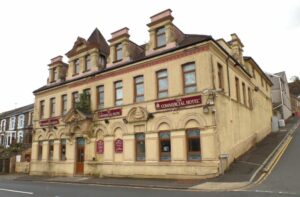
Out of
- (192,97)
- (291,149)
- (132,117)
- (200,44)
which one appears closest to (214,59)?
(200,44)

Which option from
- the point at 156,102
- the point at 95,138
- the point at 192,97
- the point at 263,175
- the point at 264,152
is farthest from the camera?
the point at 95,138

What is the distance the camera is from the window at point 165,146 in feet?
61.6

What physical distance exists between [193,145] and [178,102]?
2.96 meters

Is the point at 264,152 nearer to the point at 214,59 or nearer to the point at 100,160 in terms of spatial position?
the point at 214,59

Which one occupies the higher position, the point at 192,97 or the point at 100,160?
the point at 192,97

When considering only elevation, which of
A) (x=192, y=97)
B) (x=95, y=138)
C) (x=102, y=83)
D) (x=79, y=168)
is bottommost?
(x=79, y=168)

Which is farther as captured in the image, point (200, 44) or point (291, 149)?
point (291, 149)

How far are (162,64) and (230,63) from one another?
5.80 metres

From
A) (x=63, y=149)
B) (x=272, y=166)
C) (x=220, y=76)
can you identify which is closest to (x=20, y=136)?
(x=63, y=149)

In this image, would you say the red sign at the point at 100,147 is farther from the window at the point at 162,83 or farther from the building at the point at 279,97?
the building at the point at 279,97

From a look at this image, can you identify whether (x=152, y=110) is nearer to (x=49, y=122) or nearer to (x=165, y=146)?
(x=165, y=146)

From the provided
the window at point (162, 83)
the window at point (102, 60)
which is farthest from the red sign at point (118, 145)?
the window at point (102, 60)

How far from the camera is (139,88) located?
2125 centimetres

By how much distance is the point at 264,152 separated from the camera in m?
21.4
